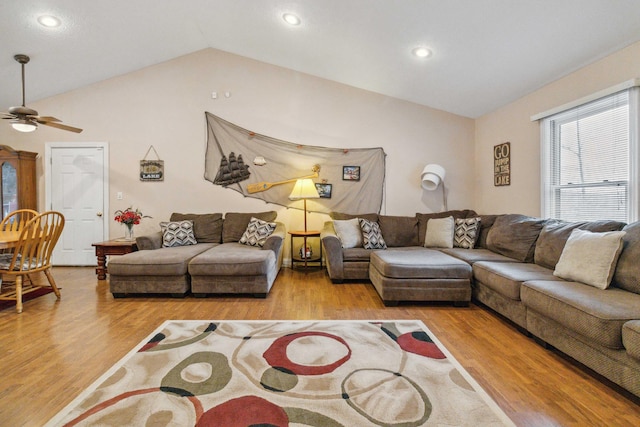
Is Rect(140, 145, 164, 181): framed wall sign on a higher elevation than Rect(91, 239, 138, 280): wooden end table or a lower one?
higher

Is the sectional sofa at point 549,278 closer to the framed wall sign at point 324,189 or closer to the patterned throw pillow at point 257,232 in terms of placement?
the patterned throw pillow at point 257,232

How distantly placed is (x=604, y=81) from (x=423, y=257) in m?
2.22

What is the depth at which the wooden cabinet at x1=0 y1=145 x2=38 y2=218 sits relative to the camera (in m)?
4.50

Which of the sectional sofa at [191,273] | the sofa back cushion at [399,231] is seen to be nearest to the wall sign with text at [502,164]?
the sofa back cushion at [399,231]

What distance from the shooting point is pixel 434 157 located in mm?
4957

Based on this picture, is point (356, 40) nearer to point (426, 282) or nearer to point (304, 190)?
point (304, 190)

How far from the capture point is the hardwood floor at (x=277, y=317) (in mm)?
1591

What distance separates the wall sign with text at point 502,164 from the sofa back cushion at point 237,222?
3.12 m

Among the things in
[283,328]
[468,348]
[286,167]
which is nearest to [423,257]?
[468,348]

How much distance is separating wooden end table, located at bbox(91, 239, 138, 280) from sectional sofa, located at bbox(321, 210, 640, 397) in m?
2.46

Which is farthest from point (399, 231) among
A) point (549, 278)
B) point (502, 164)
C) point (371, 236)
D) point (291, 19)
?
point (291, 19)

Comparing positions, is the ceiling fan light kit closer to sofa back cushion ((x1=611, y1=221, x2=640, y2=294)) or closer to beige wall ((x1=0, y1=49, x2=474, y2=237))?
beige wall ((x1=0, y1=49, x2=474, y2=237))

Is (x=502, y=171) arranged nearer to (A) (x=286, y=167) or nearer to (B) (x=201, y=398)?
(A) (x=286, y=167)

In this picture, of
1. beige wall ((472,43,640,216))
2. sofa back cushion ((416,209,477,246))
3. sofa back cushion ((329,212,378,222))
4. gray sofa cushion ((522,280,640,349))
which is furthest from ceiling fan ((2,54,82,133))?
beige wall ((472,43,640,216))
